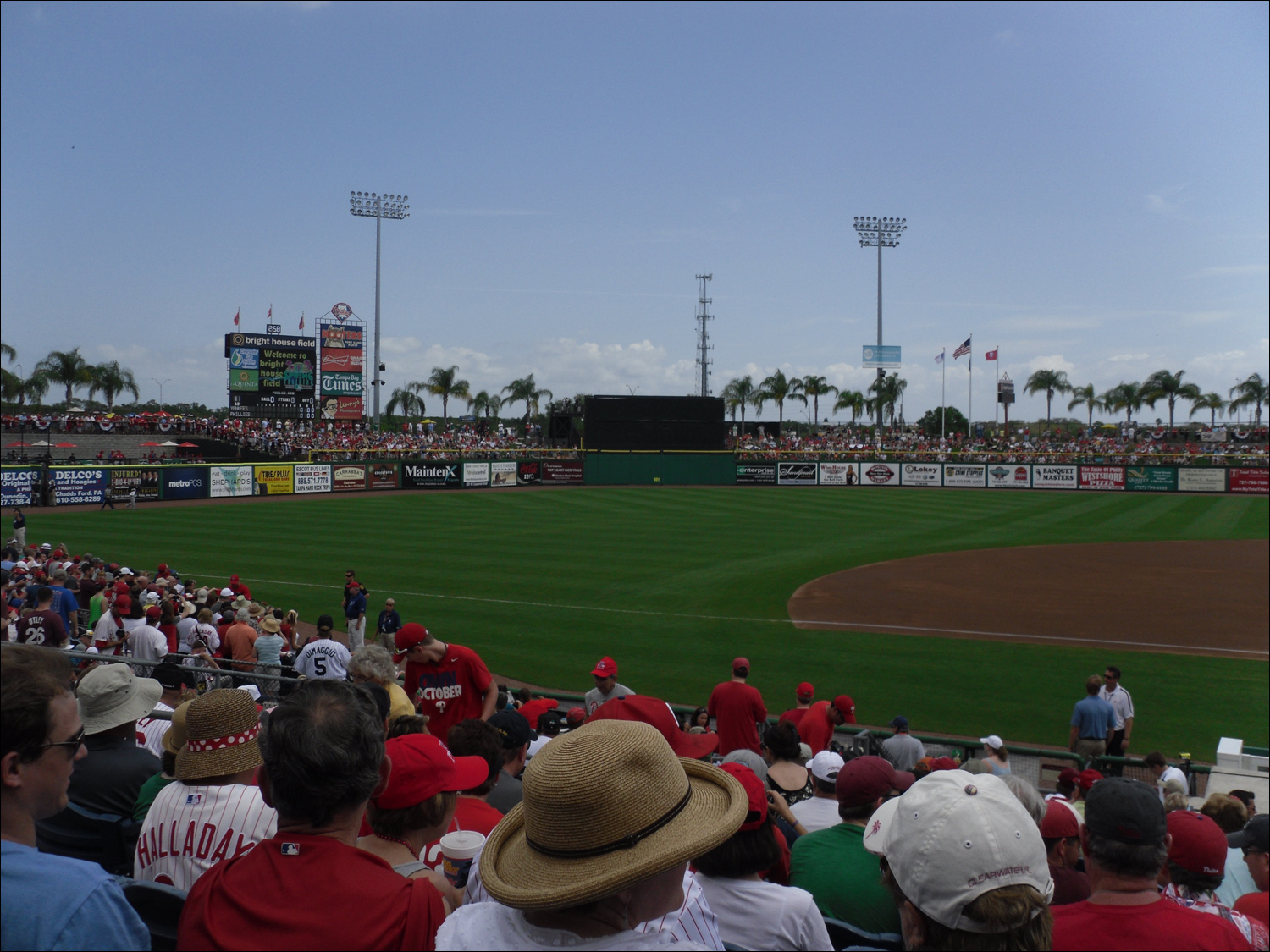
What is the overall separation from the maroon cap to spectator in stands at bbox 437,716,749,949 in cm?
201

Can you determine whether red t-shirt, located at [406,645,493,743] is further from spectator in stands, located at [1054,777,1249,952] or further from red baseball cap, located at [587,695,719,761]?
spectator in stands, located at [1054,777,1249,952]

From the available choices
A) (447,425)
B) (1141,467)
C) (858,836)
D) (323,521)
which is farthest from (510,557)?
(447,425)

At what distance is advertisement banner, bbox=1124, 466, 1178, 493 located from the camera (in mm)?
54781

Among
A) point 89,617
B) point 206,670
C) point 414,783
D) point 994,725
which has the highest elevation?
point 414,783

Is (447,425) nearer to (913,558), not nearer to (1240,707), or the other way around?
(913,558)

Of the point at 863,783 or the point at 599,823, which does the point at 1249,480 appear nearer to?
the point at 863,783

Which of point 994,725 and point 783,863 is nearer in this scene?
point 783,863

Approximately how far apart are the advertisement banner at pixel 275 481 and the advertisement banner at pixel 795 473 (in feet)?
98.8

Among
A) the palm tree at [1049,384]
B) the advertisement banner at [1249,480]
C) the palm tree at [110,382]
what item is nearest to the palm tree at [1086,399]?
the palm tree at [1049,384]

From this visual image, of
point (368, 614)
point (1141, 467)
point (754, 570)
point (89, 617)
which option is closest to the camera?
point (89, 617)

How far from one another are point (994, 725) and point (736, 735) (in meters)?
6.05

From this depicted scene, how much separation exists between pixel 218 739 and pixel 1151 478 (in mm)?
61879

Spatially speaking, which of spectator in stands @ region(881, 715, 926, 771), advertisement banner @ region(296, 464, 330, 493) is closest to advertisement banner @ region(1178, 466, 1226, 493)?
advertisement banner @ region(296, 464, 330, 493)

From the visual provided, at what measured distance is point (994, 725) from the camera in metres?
13.3
